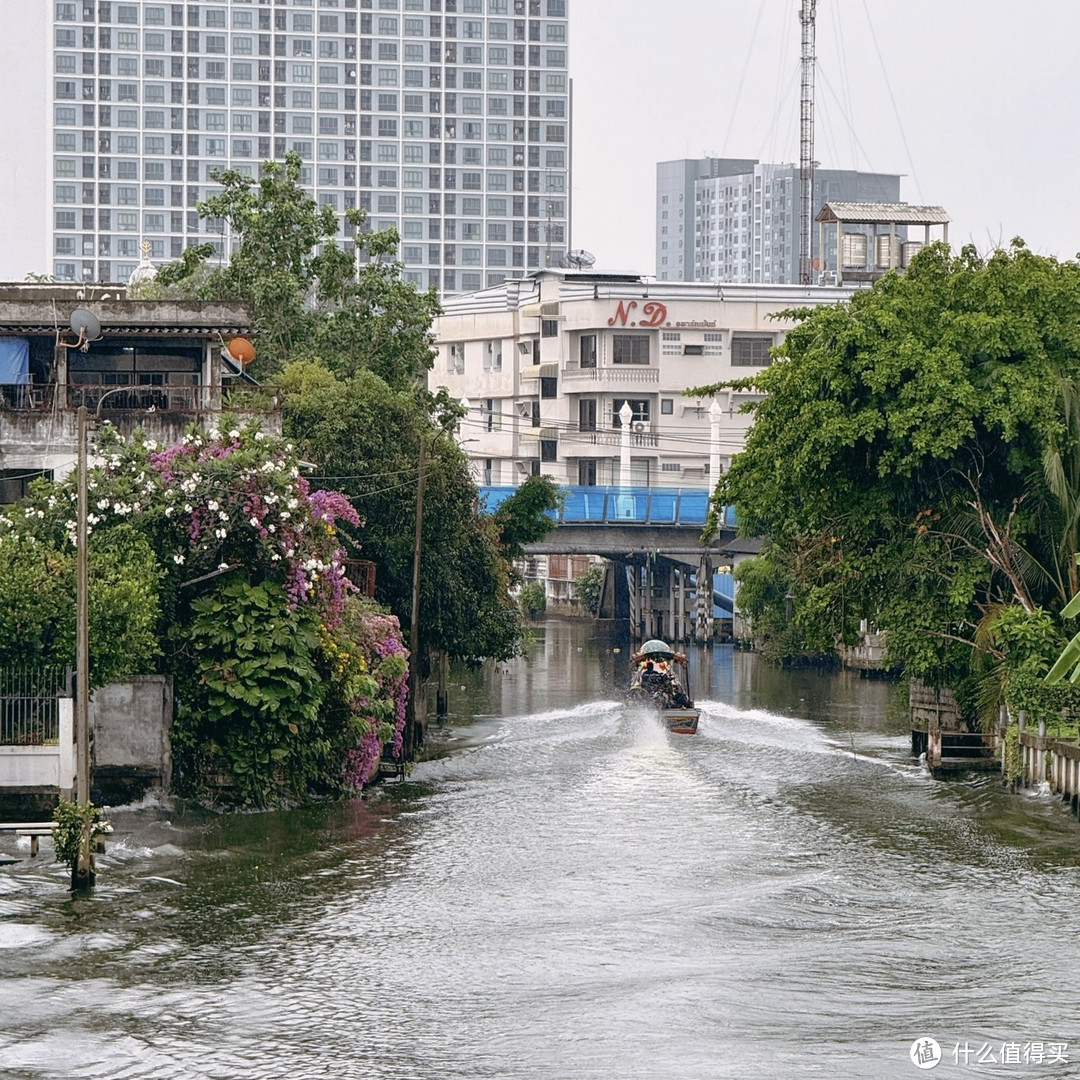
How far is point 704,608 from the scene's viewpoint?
3388 inches

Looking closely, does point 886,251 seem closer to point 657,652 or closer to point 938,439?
point 657,652

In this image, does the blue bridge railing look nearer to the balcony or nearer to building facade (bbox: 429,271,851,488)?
building facade (bbox: 429,271,851,488)

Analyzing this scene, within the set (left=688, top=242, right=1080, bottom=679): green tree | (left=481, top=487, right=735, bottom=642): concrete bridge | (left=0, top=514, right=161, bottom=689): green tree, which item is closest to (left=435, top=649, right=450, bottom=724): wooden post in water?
(left=688, top=242, right=1080, bottom=679): green tree

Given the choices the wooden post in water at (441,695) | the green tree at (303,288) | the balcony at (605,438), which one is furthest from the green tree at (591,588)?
the wooden post in water at (441,695)

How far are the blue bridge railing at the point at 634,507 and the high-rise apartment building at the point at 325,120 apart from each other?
82.9 meters

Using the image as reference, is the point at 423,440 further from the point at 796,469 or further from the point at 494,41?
the point at 494,41

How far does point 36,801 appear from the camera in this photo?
102 feet

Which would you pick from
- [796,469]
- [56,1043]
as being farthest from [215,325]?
[56,1043]

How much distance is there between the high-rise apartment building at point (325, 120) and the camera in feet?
512

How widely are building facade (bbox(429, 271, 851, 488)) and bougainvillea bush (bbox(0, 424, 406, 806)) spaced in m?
56.8

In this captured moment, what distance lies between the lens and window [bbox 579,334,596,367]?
311ft

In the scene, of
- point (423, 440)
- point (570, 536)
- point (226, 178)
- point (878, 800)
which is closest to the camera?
point (878, 800)

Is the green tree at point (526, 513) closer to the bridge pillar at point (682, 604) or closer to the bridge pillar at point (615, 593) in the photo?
the bridge pillar at point (682, 604)

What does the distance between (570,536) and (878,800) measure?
39888mm
